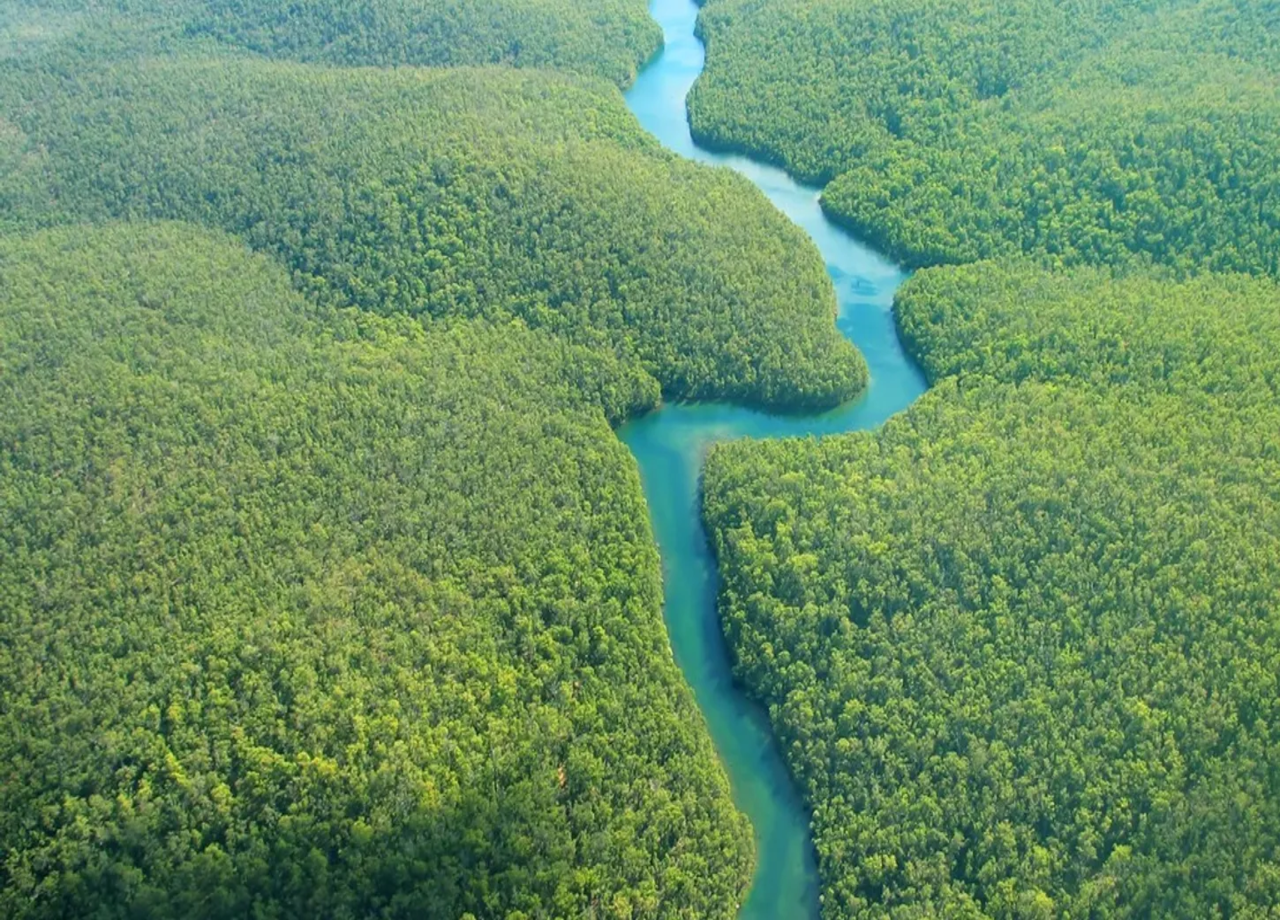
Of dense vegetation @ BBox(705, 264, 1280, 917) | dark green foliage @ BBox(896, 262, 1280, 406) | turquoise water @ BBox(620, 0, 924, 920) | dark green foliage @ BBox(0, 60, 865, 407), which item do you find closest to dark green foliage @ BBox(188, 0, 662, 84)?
turquoise water @ BBox(620, 0, 924, 920)

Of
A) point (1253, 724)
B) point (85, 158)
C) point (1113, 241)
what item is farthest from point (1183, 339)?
point (85, 158)

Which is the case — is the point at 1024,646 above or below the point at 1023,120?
below

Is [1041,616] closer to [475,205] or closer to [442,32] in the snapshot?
[475,205]

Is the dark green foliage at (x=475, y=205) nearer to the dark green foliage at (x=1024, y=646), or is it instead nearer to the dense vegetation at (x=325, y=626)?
the dense vegetation at (x=325, y=626)

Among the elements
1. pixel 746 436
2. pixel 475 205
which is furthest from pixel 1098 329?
pixel 475 205

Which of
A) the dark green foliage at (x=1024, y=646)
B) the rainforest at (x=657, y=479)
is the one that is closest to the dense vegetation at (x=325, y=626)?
the rainforest at (x=657, y=479)

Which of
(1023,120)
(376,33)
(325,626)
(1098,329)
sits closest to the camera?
(325,626)

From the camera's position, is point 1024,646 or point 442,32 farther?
point 442,32
